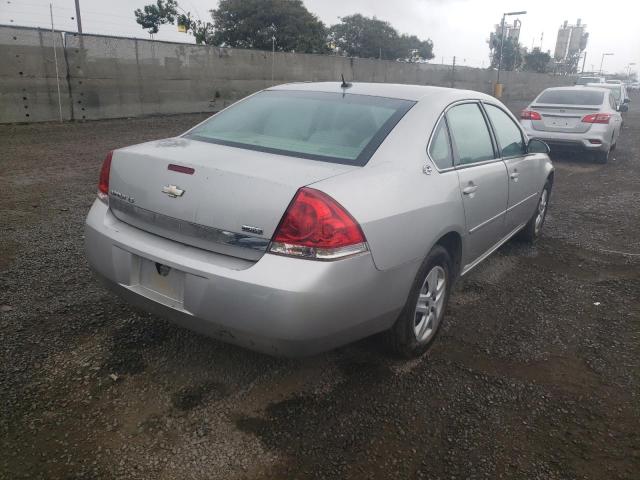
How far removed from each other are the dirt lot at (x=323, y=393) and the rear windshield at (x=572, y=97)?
7169mm

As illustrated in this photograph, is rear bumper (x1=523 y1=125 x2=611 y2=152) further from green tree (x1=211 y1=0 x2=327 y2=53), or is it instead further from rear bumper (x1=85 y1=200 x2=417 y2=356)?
green tree (x1=211 y1=0 x2=327 y2=53)

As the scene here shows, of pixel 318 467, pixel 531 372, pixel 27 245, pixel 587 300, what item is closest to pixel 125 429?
pixel 318 467

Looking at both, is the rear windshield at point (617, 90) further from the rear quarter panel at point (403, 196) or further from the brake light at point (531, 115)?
the rear quarter panel at point (403, 196)

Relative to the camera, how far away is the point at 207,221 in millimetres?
2324

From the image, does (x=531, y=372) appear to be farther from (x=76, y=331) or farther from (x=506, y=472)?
(x=76, y=331)

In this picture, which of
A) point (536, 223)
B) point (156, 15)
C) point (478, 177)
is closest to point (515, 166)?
point (478, 177)

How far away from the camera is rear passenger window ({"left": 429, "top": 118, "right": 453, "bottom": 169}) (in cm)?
296

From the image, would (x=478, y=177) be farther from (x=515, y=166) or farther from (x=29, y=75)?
(x=29, y=75)

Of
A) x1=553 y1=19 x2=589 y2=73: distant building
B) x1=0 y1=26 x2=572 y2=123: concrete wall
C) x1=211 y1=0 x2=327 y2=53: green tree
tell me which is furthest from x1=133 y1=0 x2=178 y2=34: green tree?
x1=553 y1=19 x2=589 y2=73: distant building

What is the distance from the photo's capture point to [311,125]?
3.04 m

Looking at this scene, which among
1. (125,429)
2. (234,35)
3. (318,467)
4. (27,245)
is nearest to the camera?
(318,467)

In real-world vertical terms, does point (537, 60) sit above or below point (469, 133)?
above

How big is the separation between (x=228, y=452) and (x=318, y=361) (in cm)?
85

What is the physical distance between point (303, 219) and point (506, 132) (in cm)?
269
